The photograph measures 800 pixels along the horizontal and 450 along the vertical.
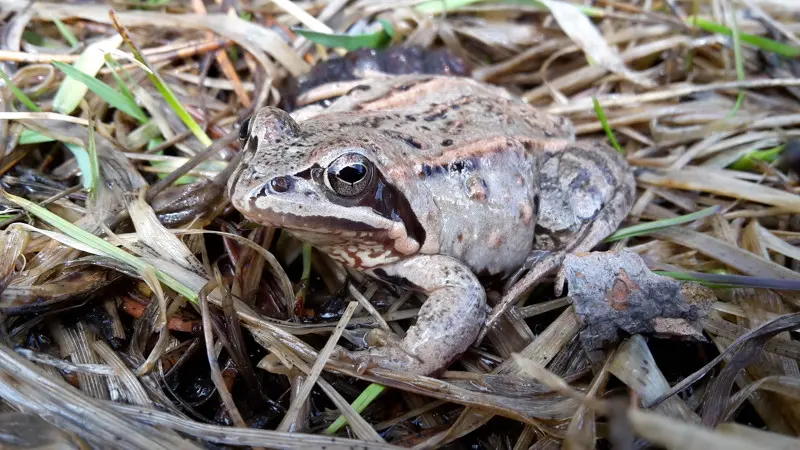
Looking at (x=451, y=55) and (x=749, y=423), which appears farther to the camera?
(x=451, y=55)

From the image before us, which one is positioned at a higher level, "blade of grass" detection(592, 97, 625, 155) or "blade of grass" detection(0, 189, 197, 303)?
"blade of grass" detection(592, 97, 625, 155)

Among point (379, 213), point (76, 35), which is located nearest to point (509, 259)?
point (379, 213)

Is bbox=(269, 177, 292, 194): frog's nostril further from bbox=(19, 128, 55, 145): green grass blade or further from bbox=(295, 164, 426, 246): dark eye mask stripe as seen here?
bbox=(19, 128, 55, 145): green grass blade

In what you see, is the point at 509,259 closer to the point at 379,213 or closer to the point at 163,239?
the point at 379,213

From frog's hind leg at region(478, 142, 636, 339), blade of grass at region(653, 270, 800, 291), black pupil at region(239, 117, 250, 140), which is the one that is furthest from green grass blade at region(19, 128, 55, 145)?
blade of grass at region(653, 270, 800, 291)

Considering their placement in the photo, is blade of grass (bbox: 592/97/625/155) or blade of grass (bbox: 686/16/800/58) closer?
blade of grass (bbox: 592/97/625/155)

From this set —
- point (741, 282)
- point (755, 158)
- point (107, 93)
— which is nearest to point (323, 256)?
point (107, 93)

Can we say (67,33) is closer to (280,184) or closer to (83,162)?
(83,162)
